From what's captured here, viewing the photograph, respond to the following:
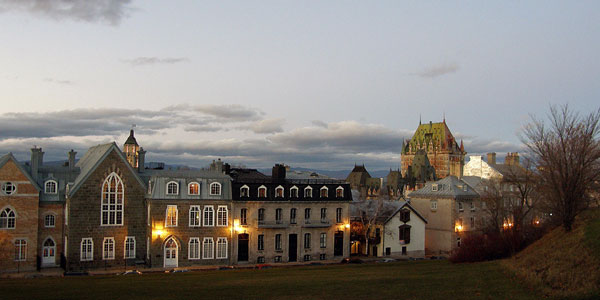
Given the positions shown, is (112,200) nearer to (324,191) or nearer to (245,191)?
(245,191)

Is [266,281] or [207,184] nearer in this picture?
[266,281]

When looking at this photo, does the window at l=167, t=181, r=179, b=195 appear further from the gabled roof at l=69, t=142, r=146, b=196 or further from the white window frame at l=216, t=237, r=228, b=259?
the white window frame at l=216, t=237, r=228, b=259

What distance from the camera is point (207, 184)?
5462 cm

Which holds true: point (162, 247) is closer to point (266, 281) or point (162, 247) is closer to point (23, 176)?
point (23, 176)

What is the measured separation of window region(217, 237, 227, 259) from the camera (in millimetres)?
54375

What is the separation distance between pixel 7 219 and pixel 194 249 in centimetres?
1711

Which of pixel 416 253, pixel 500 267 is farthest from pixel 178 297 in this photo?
pixel 416 253

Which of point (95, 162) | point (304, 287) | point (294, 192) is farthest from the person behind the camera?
point (294, 192)

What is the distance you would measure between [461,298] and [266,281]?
13.9 meters

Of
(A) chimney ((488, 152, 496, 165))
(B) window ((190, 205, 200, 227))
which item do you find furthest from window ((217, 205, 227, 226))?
(A) chimney ((488, 152, 496, 165))

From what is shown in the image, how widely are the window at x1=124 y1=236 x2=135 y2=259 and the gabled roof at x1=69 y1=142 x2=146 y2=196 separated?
5.11m

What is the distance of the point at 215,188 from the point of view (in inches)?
2158

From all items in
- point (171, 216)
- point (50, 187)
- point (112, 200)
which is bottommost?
point (171, 216)

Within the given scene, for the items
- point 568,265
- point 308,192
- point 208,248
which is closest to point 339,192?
point 308,192
